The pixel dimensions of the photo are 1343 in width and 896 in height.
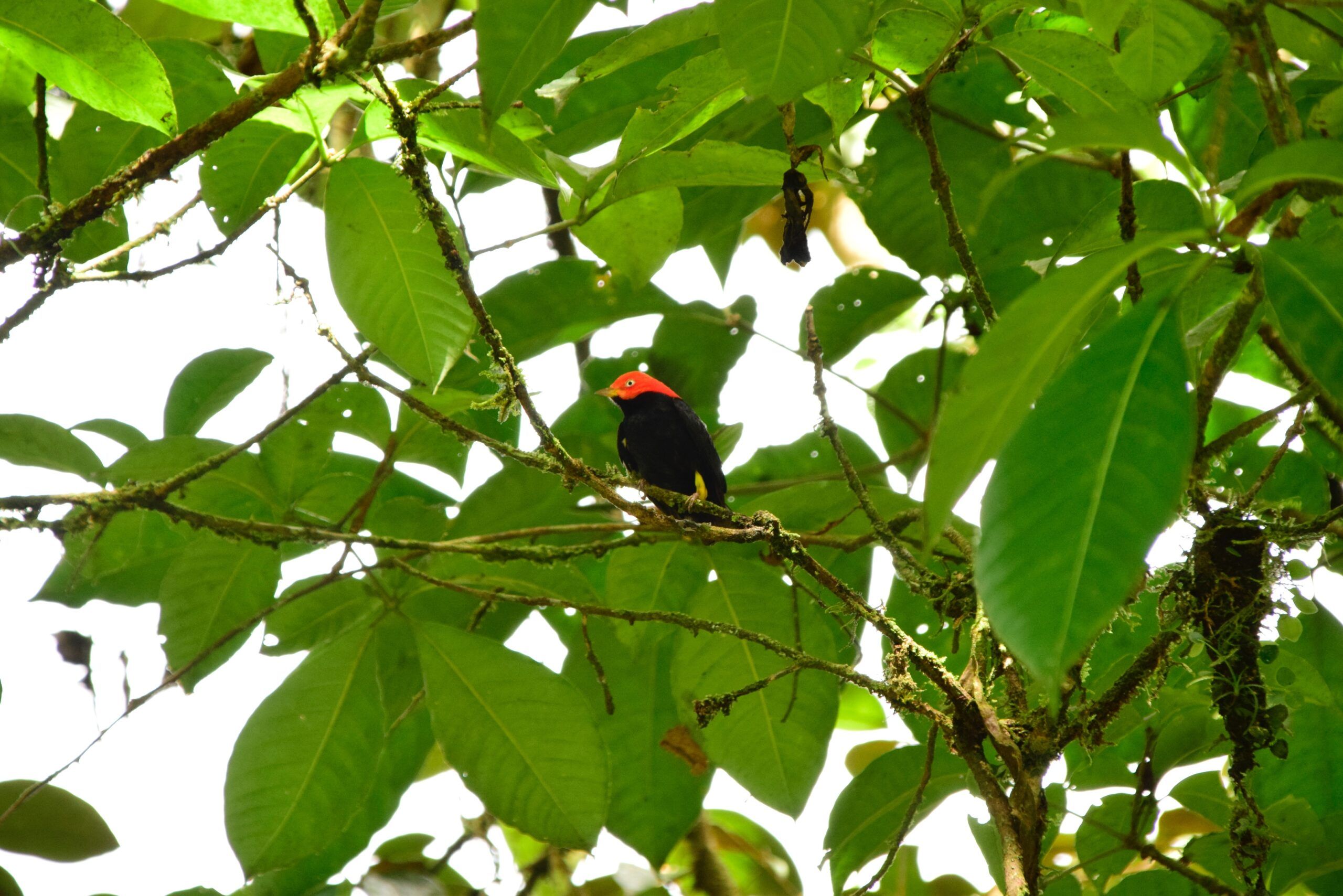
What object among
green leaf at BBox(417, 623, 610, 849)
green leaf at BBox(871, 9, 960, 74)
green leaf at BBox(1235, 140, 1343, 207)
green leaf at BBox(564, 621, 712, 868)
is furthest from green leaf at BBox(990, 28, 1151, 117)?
green leaf at BBox(564, 621, 712, 868)

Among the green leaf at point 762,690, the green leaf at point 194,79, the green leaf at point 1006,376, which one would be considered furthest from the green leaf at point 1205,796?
the green leaf at point 194,79

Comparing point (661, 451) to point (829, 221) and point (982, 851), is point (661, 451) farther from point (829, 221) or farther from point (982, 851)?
point (982, 851)

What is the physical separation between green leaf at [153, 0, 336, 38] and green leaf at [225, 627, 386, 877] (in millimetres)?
1328

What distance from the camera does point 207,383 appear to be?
258 centimetres

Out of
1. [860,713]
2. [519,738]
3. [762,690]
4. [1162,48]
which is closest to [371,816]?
[519,738]

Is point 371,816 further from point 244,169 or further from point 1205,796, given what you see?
point 1205,796

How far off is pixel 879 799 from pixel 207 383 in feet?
6.27

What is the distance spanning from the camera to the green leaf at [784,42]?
134 centimetres

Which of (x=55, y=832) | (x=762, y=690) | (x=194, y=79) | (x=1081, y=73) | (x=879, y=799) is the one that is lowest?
(x=879, y=799)

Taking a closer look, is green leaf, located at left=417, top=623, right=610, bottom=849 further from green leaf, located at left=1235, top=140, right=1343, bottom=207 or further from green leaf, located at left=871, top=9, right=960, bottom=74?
green leaf, located at left=1235, top=140, right=1343, bottom=207

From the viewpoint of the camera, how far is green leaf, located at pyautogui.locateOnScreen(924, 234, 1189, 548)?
0.91 m

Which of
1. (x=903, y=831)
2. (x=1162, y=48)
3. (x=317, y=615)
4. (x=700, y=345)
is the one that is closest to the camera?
(x=1162, y=48)

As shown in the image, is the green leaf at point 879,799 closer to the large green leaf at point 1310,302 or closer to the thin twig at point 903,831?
the thin twig at point 903,831

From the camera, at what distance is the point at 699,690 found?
7.97ft
